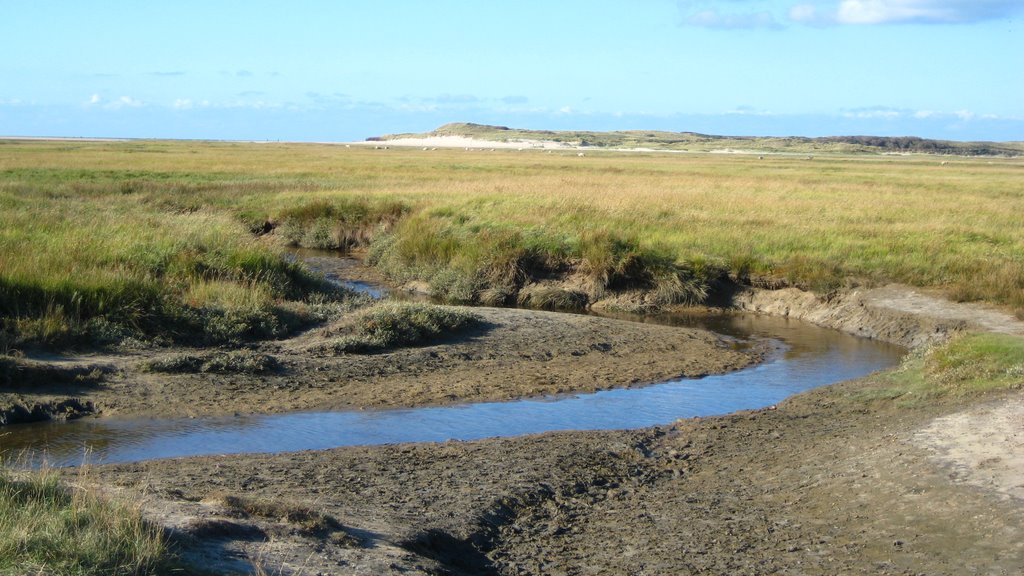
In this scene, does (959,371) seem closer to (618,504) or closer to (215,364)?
(618,504)

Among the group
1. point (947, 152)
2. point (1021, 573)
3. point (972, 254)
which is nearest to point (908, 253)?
point (972, 254)

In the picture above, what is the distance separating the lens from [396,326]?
13930 mm

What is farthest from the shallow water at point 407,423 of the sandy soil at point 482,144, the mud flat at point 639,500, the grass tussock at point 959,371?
the sandy soil at point 482,144

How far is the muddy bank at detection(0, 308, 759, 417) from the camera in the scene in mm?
10688

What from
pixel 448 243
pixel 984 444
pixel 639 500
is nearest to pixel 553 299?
pixel 448 243

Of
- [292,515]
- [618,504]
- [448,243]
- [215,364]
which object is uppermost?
[448,243]

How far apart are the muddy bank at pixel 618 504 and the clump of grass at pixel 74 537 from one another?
45 cm

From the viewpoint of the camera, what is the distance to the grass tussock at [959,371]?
10.6 m

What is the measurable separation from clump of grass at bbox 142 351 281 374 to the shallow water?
1577 mm

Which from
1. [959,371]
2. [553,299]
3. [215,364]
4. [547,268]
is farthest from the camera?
[547,268]

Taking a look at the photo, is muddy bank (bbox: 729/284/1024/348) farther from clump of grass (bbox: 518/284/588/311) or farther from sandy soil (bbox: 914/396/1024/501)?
sandy soil (bbox: 914/396/1024/501)

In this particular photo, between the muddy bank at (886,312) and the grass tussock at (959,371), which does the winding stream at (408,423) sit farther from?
the muddy bank at (886,312)

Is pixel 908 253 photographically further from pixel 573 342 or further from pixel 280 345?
pixel 280 345

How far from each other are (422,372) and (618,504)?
17.5 ft
